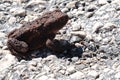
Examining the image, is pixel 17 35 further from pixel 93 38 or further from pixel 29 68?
pixel 93 38

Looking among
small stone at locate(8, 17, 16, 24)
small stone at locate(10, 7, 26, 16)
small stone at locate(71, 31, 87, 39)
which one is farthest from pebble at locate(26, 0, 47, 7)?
small stone at locate(71, 31, 87, 39)

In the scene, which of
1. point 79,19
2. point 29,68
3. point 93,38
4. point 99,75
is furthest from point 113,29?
point 29,68

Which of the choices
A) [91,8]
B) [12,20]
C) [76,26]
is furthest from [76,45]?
[12,20]

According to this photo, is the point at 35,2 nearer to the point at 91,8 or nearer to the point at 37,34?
the point at 91,8

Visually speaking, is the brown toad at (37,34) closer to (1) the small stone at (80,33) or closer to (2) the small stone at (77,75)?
(1) the small stone at (80,33)

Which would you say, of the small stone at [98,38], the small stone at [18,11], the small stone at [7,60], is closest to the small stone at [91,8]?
the small stone at [98,38]

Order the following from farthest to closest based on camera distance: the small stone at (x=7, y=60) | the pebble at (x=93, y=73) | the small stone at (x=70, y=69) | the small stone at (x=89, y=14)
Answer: the small stone at (x=89, y=14), the small stone at (x=7, y=60), the small stone at (x=70, y=69), the pebble at (x=93, y=73)

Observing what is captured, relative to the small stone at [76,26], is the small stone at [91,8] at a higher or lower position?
higher
